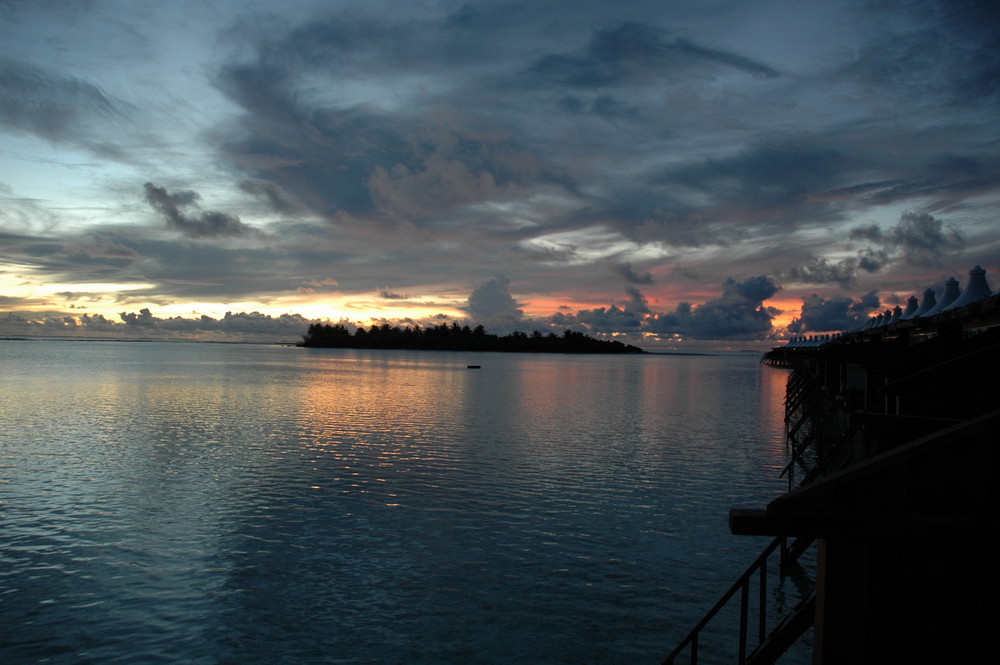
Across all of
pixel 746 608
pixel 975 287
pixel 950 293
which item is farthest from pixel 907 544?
pixel 950 293

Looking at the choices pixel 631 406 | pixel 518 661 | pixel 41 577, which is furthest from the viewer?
pixel 631 406

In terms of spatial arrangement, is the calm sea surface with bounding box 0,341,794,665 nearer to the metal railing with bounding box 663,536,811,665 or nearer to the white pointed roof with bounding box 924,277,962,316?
the metal railing with bounding box 663,536,811,665

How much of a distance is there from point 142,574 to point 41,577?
1.76 metres

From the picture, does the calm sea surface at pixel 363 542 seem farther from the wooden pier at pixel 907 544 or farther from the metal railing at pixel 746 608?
the wooden pier at pixel 907 544

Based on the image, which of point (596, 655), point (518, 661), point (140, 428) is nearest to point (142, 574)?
point (518, 661)

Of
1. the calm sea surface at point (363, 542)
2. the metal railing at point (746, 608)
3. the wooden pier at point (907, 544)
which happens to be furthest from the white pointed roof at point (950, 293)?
the wooden pier at point (907, 544)

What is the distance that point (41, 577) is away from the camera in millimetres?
12719

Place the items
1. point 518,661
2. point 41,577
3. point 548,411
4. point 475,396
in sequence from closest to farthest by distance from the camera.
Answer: point 518,661, point 41,577, point 548,411, point 475,396

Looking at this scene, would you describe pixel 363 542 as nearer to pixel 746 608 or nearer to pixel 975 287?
pixel 746 608

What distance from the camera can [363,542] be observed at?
15.2 metres

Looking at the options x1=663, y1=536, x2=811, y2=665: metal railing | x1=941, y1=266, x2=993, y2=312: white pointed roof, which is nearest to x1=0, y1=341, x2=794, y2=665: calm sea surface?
x1=663, y1=536, x2=811, y2=665: metal railing

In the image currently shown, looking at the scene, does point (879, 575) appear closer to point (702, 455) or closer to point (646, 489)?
point (646, 489)

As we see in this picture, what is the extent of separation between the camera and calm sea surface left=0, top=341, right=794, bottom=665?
34.9ft

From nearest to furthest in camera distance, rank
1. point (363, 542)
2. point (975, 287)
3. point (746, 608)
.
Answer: point (746, 608)
point (363, 542)
point (975, 287)
